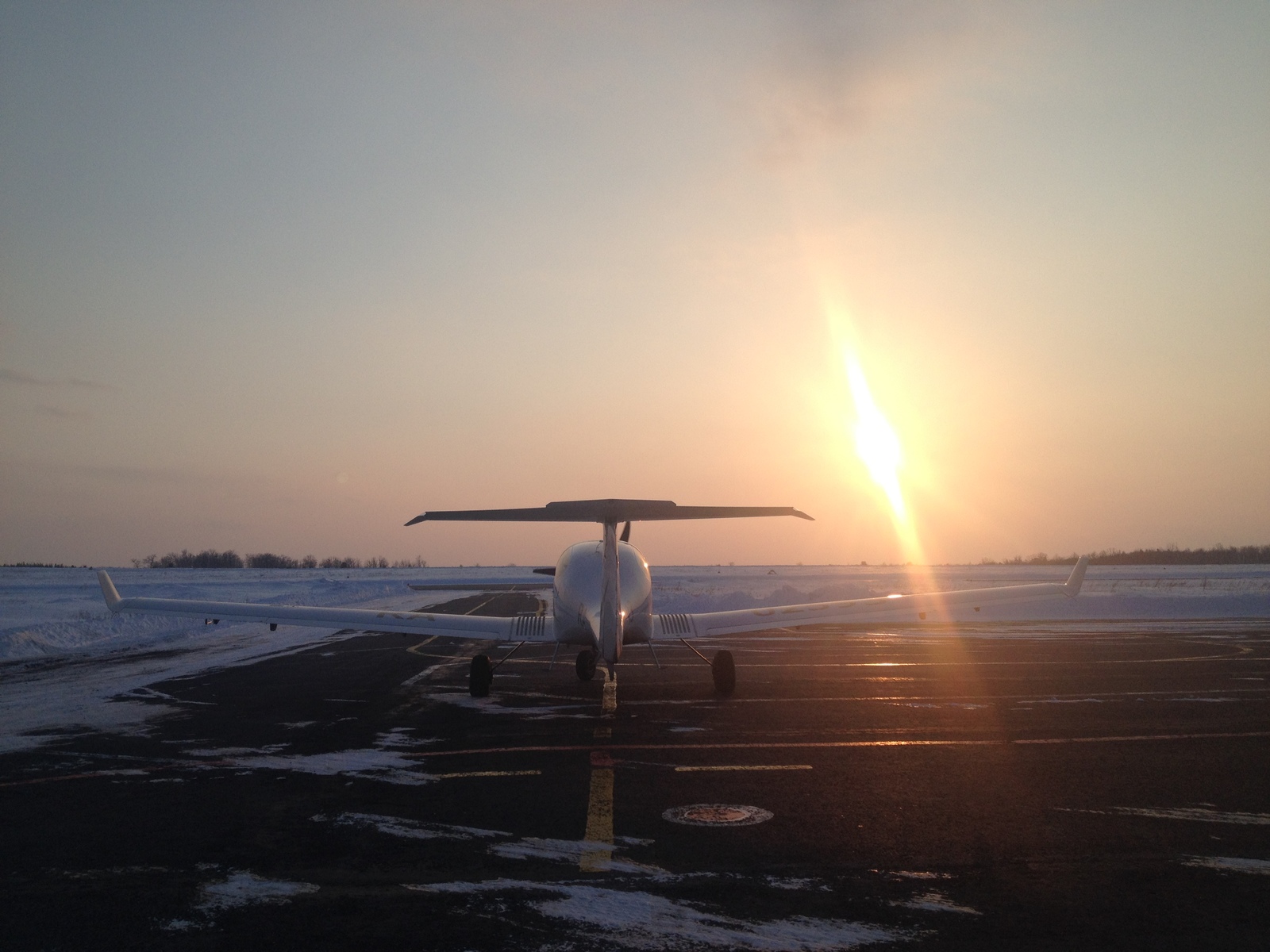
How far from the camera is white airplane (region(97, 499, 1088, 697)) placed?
543 inches

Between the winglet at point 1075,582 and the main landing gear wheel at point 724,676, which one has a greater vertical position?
the winglet at point 1075,582

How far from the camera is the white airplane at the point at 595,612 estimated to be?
13.8m

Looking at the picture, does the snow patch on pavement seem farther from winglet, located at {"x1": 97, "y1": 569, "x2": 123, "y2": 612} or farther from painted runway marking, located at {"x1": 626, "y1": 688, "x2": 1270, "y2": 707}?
winglet, located at {"x1": 97, "y1": 569, "x2": 123, "y2": 612}

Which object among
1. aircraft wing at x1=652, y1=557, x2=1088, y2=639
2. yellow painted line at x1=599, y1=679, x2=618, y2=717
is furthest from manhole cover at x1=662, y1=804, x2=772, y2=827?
aircraft wing at x1=652, y1=557, x2=1088, y2=639

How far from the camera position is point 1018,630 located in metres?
29.8

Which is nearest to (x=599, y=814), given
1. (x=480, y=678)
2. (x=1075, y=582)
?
(x=480, y=678)

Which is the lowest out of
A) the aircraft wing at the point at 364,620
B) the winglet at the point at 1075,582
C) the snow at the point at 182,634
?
the snow at the point at 182,634

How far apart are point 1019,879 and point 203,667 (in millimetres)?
19872

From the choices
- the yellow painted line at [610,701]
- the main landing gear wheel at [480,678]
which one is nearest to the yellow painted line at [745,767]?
the yellow painted line at [610,701]

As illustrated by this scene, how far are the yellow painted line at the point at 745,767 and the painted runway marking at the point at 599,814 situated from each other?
2.95 feet

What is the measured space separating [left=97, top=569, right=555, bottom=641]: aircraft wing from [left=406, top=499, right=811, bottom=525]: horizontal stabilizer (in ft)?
11.4

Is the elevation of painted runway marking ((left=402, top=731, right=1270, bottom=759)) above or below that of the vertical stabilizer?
below

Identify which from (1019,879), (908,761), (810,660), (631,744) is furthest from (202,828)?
(810,660)

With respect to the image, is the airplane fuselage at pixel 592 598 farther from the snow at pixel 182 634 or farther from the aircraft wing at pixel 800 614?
the snow at pixel 182 634
